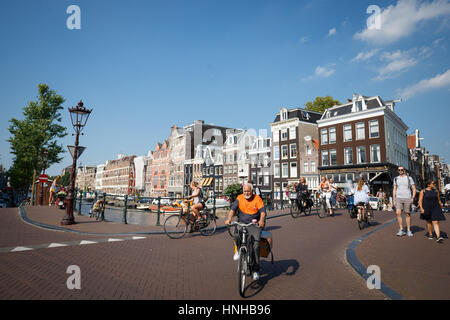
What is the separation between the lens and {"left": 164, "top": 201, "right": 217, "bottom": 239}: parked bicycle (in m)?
8.69

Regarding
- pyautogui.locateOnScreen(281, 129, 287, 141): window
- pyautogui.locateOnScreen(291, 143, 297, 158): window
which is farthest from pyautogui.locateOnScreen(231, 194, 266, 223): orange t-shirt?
pyautogui.locateOnScreen(281, 129, 287, 141): window

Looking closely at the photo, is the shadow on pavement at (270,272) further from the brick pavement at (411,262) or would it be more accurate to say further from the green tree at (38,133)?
the green tree at (38,133)

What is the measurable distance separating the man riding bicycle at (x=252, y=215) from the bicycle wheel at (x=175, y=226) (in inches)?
163

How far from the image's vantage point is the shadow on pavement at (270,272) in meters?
4.32

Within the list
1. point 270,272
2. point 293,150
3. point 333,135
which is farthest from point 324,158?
point 270,272

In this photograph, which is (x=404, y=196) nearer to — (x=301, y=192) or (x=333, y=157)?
(x=301, y=192)

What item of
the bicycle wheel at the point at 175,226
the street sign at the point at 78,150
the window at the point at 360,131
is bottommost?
the bicycle wheel at the point at 175,226

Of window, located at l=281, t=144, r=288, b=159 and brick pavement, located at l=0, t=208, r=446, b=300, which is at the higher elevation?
window, located at l=281, t=144, r=288, b=159

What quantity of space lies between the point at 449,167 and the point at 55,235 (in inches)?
5160

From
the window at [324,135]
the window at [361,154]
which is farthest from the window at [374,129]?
the window at [324,135]

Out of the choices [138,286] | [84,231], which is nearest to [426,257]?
[138,286]

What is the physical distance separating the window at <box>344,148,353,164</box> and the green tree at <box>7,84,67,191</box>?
106ft

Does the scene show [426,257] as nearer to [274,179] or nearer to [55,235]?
[55,235]
